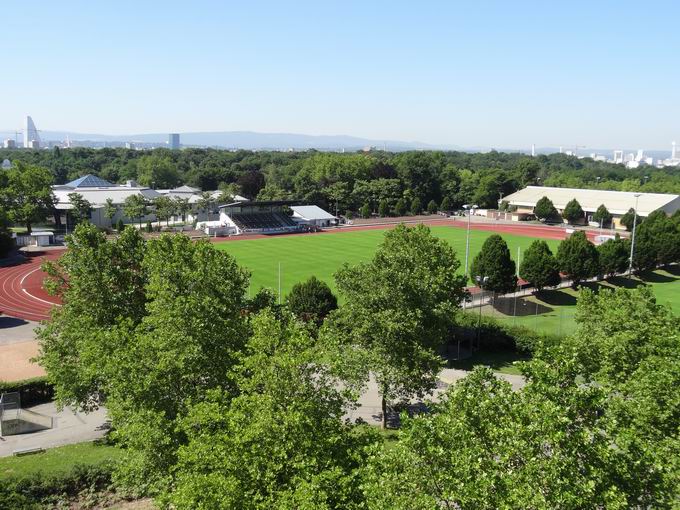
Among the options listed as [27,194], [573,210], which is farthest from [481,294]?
[27,194]

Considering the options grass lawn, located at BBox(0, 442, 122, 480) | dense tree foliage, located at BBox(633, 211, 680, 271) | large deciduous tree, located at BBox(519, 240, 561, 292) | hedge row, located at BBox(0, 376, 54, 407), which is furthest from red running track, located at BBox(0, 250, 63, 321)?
dense tree foliage, located at BBox(633, 211, 680, 271)

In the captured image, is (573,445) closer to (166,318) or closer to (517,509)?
(517,509)

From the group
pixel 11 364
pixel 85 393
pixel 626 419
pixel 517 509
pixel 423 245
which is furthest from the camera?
pixel 11 364

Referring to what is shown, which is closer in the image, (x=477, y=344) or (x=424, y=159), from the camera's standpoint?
(x=477, y=344)

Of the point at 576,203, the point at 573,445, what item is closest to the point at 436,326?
the point at 573,445

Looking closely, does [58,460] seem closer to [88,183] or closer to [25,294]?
[25,294]

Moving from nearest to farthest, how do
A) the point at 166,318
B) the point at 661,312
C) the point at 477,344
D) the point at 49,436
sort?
the point at 166,318 → the point at 661,312 → the point at 49,436 → the point at 477,344

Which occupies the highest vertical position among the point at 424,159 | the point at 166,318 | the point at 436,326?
the point at 424,159

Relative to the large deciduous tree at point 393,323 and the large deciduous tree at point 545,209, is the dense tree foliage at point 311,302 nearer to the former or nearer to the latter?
the large deciduous tree at point 393,323
